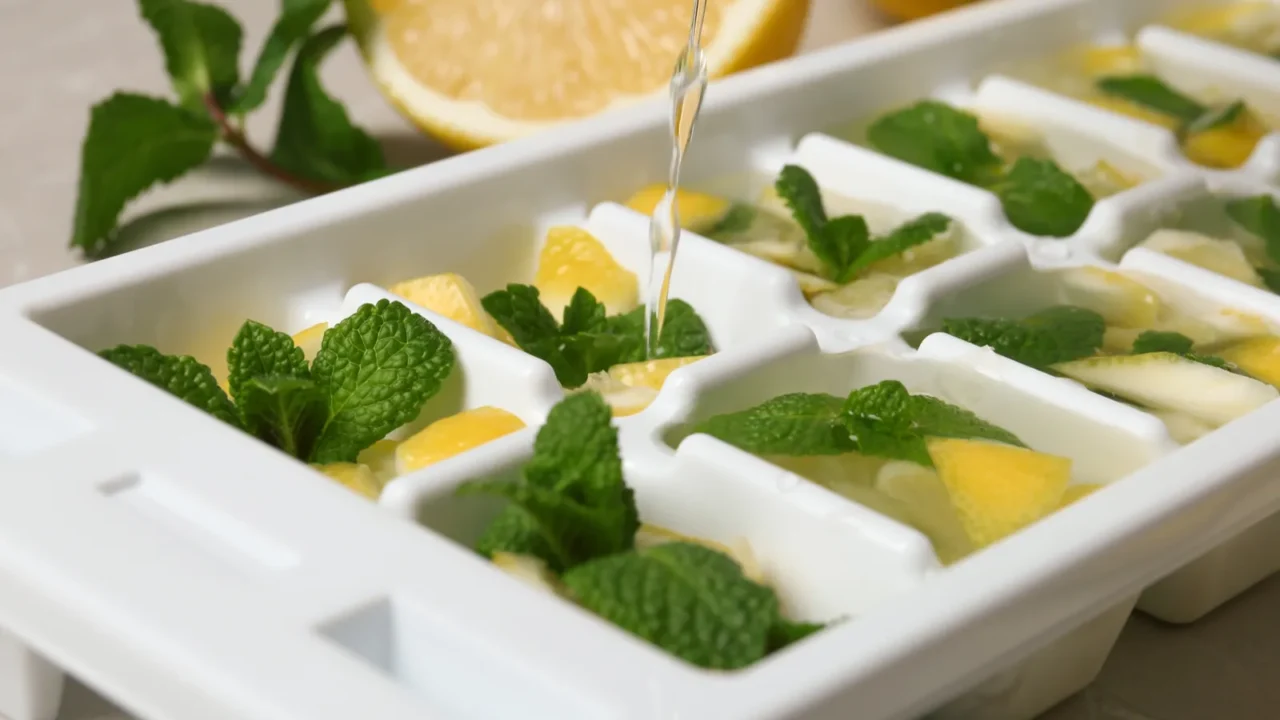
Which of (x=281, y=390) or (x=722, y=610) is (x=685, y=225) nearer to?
(x=281, y=390)

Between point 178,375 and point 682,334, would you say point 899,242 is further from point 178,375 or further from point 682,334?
point 178,375

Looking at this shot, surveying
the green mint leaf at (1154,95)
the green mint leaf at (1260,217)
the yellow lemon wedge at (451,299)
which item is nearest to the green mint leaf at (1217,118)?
the green mint leaf at (1154,95)

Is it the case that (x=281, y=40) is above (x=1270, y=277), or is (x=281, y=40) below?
above

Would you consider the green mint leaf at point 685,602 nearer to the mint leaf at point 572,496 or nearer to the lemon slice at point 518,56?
the mint leaf at point 572,496

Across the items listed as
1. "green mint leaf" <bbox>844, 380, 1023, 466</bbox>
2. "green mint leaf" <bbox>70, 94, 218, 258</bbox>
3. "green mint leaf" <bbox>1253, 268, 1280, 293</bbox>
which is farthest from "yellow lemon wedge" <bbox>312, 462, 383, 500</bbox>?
"green mint leaf" <bbox>1253, 268, 1280, 293</bbox>

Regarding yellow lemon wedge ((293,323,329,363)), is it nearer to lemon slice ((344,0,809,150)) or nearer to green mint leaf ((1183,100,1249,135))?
lemon slice ((344,0,809,150))

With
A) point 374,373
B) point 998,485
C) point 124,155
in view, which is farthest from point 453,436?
point 124,155
